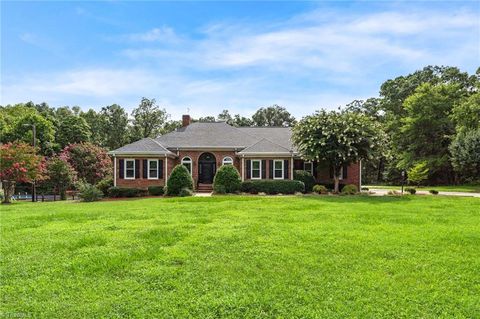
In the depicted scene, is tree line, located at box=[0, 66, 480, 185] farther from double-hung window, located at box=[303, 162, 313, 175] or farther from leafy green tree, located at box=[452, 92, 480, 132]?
double-hung window, located at box=[303, 162, 313, 175]

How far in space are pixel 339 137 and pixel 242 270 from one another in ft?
53.6

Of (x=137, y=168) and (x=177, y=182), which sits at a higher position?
(x=137, y=168)

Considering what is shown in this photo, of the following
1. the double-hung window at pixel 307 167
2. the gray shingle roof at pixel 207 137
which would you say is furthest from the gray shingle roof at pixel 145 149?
the double-hung window at pixel 307 167

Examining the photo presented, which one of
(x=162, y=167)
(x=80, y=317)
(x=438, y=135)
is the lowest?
(x=80, y=317)

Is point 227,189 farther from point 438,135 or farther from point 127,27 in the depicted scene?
point 438,135

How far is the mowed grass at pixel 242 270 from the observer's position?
478 centimetres

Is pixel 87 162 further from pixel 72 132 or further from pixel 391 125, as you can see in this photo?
pixel 391 125

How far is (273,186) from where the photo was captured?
77.0 ft

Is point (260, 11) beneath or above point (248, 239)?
above

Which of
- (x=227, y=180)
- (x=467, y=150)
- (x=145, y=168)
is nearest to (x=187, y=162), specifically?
(x=145, y=168)

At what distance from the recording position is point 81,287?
5348 millimetres

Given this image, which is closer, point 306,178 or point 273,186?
point 273,186

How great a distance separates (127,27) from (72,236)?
664 centimetres

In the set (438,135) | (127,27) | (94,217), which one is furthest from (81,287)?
(438,135)
